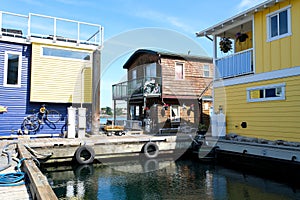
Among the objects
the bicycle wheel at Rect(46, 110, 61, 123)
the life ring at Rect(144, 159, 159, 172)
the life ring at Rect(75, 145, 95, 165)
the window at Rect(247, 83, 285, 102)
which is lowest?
the life ring at Rect(144, 159, 159, 172)

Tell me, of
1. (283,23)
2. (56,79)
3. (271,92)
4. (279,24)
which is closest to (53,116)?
(56,79)

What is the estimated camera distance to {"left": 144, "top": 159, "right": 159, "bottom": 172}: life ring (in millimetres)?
10172

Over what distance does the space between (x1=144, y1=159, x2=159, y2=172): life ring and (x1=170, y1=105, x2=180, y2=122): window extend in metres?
6.34

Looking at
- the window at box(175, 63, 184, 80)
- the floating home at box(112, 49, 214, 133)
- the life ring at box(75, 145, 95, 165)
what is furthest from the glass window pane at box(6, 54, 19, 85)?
the window at box(175, 63, 184, 80)

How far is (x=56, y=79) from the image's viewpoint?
12430 millimetres

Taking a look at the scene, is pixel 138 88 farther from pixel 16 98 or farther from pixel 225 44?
pixel 16 98

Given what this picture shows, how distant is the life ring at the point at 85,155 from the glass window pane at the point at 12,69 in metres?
4.65

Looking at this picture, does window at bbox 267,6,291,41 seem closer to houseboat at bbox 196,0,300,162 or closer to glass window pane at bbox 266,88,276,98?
houseboat at bbox 196,0,300,162

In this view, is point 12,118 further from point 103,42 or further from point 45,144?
point 103,42

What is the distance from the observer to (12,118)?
11594 millimetres

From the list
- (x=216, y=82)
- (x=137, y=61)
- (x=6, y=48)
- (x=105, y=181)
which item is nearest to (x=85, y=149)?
(x=105, y=181)

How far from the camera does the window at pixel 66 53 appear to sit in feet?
40.2

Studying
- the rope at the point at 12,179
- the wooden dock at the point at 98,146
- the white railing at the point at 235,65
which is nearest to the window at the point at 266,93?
the white railing at the point at 235,65

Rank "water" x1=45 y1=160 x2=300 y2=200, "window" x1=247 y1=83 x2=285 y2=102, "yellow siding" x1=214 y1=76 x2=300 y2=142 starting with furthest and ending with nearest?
"window" x1=247 y1=83 x2=285 y2=102 < "yellow siding" x1=214 y1=76 x2=300 y2=142 < "water" x1=45 y1=160 x2=300 y2=200
